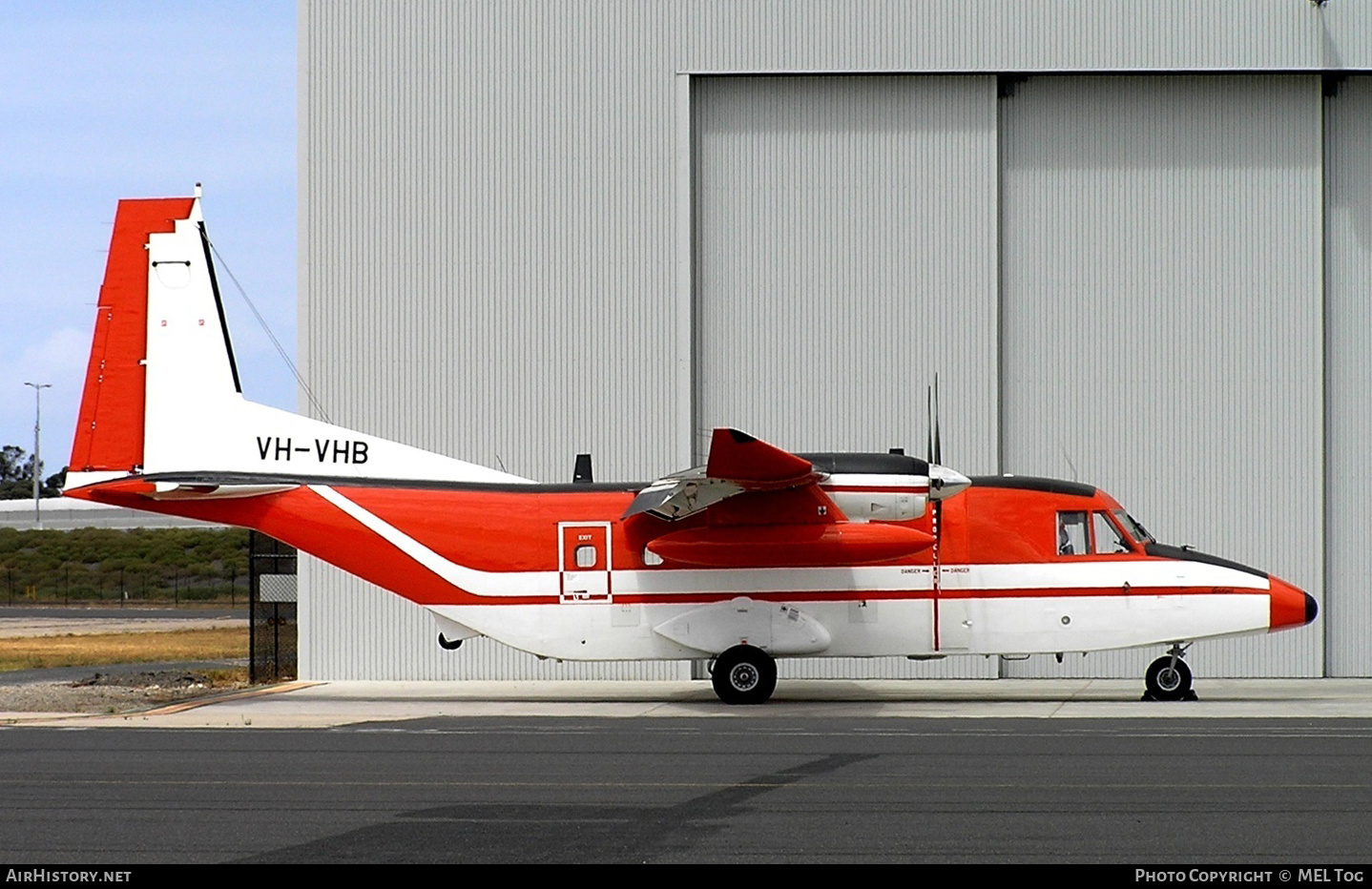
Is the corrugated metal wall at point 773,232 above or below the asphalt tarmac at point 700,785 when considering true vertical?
above

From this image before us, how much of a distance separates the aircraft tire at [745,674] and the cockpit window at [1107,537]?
4.72 meters

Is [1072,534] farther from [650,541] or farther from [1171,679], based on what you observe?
[650,541]

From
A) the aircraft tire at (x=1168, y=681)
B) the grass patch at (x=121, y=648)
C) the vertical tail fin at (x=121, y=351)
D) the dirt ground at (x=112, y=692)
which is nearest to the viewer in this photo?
the dirt ground at (x=112, y=692)

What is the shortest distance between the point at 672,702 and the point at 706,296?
306 inches

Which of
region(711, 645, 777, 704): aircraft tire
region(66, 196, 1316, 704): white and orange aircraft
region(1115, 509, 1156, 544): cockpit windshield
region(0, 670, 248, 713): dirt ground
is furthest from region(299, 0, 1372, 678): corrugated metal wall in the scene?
region(711, 645, 777, 704): aircraft tire

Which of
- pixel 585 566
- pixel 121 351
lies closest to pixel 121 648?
pixel 121 351

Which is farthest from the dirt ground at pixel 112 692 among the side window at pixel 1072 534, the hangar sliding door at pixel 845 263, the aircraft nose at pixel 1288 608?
the aircraft nose at pixel 1288 608

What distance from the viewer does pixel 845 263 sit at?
25.7m

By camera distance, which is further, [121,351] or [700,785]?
[121,351]

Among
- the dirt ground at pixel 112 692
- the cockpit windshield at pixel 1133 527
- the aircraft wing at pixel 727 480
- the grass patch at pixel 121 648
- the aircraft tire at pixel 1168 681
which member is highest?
the aircraft wing at pixel 727 480

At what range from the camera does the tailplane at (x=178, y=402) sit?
21141mm

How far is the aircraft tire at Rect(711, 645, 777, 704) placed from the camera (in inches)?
803

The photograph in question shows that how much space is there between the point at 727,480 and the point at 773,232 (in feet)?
25.6

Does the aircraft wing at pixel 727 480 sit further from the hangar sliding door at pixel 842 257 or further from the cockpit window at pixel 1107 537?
the hangar sliding door at pixel 842 257
